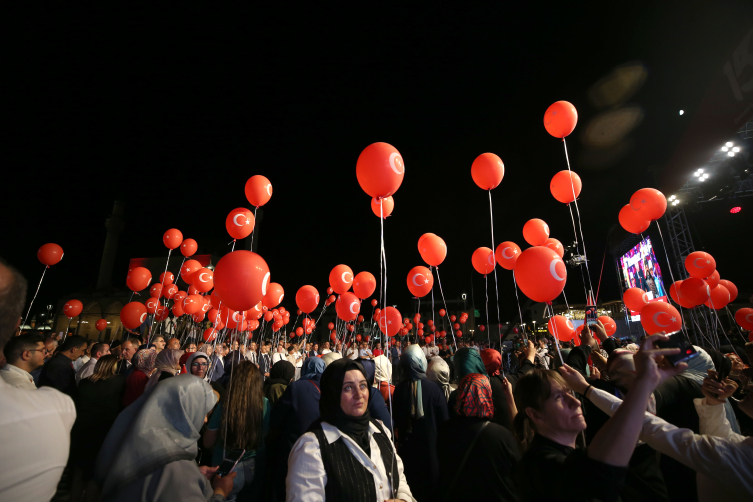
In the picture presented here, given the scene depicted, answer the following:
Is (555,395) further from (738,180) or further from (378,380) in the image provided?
(738,180)

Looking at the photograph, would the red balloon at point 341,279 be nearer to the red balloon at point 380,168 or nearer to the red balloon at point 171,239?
the red balloon at point 380,168

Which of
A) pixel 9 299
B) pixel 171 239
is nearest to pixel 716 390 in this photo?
pixel 9 299

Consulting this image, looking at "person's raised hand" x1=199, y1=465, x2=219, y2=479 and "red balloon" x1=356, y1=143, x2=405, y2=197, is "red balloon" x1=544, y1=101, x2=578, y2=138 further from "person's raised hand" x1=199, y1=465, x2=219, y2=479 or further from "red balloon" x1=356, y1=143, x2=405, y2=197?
"person's raised hand" x1=199, y1=465, x2=219, y2=479

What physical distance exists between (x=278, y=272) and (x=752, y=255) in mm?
23021

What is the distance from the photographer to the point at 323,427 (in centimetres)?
167

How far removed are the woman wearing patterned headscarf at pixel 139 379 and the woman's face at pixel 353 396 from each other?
2.75m

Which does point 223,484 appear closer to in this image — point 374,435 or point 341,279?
point 374,435

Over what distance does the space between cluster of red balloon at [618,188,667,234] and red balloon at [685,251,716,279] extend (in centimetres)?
182

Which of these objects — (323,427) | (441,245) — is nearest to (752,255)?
(441,245)

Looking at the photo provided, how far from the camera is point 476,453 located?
5.59ft

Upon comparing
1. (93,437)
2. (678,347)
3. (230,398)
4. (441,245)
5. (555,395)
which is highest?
(441,245)

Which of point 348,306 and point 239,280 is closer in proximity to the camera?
point 239,280

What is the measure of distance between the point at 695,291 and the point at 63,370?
993 centimetres

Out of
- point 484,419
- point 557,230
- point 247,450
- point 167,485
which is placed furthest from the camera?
point 557,230
